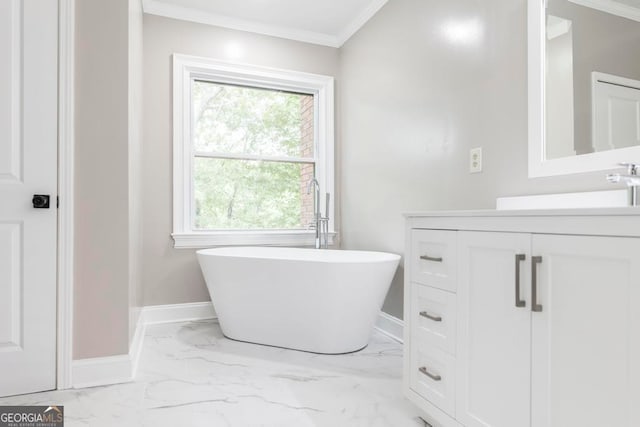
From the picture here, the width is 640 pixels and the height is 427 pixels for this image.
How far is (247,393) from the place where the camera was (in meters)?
1.71

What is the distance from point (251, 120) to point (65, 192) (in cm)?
180

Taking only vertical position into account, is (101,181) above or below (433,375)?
above

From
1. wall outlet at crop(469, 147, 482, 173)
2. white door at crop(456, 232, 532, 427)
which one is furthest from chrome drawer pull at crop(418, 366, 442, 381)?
wall outlet at crop(469, 147, 482, 173)

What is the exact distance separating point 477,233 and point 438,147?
41.8 inches

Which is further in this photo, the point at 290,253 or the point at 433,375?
the point at 290,253

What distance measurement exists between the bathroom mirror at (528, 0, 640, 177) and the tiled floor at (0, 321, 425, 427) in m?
1.25

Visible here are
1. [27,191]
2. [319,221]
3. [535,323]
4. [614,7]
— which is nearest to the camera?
[535,323]

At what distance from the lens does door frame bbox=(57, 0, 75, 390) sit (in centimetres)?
173

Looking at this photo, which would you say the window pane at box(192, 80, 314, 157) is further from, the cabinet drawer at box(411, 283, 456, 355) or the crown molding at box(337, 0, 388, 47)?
the cabinet drawer at box(411, 283, 456, 355)

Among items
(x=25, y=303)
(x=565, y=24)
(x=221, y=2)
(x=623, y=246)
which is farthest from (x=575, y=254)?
(x=221, y=2)

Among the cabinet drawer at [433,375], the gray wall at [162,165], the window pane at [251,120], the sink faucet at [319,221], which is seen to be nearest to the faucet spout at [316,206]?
the sink faucet at [319,221]

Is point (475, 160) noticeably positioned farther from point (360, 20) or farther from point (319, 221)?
point (360, 20)

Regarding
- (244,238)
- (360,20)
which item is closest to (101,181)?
(244,238)

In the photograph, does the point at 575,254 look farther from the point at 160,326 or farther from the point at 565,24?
the point at 160,326
